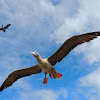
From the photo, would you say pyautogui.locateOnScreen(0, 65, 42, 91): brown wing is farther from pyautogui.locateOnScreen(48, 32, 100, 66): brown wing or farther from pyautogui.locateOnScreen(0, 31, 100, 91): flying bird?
pyautogui.locateOnScreen(48, 32, 100, 66): brown wing

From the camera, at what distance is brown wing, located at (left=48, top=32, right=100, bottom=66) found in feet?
37.8

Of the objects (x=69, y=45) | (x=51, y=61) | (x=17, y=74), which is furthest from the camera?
(x=17, y=74)

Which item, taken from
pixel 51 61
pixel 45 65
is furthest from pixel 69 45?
pixel 45 65

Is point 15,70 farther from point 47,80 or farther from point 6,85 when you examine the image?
point 47,80

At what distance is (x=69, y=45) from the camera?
12.3m

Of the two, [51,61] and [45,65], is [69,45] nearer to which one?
[51,61]

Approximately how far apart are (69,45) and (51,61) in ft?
5.56

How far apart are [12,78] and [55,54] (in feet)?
12.9

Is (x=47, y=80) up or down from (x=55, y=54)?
down

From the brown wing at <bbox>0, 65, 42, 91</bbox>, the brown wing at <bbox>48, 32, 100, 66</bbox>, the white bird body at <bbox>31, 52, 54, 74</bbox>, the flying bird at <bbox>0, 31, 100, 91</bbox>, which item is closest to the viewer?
the brown wing at <bbox>48, 32, 100, 66</bbox>

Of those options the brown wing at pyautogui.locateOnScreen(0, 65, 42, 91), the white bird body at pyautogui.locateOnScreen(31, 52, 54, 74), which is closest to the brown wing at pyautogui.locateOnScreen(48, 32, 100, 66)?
the white bird body at pyautogui.locateOnScreen(31, 52, 54, 74)

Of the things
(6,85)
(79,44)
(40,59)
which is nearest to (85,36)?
(79,44)

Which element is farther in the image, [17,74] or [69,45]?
[17,74]

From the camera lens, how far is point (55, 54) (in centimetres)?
1279
